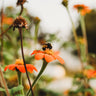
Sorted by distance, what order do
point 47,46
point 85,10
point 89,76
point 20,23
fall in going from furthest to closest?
point 85,10
point 89,76
point 47,46
point 20,23

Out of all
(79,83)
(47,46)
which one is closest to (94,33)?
(79,83)

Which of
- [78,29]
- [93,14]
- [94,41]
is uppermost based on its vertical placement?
[93,14]

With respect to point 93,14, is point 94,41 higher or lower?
lower

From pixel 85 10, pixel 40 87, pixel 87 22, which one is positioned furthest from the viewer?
pixel 87 22

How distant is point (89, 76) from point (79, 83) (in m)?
0.09

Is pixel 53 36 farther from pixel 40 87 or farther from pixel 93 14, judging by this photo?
pixel 93 14

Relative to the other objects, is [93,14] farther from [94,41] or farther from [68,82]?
[68,82]

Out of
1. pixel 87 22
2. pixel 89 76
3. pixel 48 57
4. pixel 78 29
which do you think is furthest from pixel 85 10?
pixel 87 22

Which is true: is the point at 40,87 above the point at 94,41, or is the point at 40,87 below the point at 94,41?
above

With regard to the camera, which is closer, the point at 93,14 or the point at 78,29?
the point at 78,29

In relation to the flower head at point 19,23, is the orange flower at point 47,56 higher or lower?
lower

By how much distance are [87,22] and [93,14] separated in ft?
0.88

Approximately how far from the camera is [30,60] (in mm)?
1032

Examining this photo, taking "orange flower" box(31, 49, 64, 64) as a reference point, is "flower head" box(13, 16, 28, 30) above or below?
above
